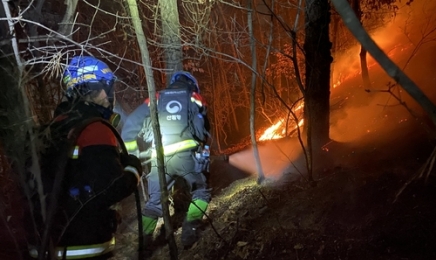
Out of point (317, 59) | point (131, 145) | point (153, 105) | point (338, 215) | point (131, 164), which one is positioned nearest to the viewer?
point (131, 164)

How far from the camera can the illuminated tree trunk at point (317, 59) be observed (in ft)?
17.2

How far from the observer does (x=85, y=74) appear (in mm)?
3141

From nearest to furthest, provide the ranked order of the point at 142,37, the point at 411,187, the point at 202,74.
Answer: the point at 411,187
the point at 142,37
the point at 202,74

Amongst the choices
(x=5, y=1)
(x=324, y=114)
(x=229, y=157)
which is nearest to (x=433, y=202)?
(x=324, y=114)

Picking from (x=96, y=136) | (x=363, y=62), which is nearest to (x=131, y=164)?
(x=96, y=136)

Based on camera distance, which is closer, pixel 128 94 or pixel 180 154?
pixel 180 154

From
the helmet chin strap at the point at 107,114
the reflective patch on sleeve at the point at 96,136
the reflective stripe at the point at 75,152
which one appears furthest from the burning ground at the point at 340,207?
the reflective stripe at the point at 75,152

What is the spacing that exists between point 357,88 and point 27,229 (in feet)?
32.3

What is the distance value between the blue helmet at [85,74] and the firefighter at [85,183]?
1.33ft

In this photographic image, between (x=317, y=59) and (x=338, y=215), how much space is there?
93.7 inches

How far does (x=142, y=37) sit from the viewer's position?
4188 mm

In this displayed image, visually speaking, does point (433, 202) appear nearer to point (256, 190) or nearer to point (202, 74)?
point (256, 190)

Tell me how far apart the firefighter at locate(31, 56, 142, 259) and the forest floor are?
73.9 inches

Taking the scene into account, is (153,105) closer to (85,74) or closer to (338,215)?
(85,74)
